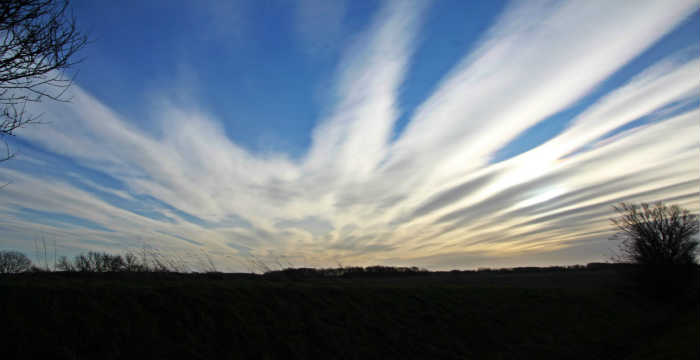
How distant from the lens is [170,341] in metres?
7.25

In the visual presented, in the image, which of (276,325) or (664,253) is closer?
(276,325)

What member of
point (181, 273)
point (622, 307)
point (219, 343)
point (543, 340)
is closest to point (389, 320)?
point (219, 343)

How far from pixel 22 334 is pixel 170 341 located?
8.40 ft

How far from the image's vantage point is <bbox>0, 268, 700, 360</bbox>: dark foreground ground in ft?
22.0

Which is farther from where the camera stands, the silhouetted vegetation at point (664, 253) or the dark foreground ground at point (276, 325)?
the silhouetted vegetation at point (664, 253)

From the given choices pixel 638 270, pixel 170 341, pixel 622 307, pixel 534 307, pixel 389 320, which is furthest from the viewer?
pixel 638 270

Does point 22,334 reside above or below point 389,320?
above

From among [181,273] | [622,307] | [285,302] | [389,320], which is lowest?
[622,307]

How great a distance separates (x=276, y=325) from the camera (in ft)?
29.0

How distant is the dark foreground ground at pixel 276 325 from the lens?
6.71 m

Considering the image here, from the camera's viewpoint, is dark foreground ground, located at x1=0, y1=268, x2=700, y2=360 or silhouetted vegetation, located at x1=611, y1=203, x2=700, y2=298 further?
silhouetted vegetation, located at x1=611, y1=203, x2=700, y2=298

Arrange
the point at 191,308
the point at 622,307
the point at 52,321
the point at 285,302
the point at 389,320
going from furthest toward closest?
the point at 622,307 → the point at 389,320 → the point at 285,302 → the point at 191,308 → the point at 52,321

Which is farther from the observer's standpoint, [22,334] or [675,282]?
[675,282]

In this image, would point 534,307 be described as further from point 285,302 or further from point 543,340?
point 285,302
